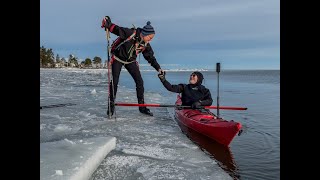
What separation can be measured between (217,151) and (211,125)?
60cm

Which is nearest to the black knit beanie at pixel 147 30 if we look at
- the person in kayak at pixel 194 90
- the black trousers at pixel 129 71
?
the black trousers at pixel 129 71

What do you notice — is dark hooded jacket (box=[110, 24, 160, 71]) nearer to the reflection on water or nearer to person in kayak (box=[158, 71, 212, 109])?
person in kayak (box=[158, 71, 212, 109])

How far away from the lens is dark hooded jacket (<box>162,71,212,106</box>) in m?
7.58

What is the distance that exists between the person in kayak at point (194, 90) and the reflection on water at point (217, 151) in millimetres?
909

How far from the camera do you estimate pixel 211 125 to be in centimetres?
583

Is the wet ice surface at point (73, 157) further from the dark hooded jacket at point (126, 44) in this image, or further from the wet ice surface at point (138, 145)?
the dark hooded jacket at point (126, 44)

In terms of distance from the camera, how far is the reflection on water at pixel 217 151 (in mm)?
4454

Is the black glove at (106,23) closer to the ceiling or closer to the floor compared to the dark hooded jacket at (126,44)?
closer to the ceiling

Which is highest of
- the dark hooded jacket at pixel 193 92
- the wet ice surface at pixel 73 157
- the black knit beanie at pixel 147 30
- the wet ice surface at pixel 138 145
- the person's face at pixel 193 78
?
the black knit beanie at pixel 147 30
